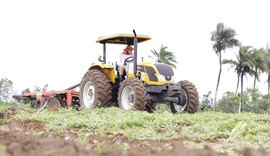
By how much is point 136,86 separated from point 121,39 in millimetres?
2783

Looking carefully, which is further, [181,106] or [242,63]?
[242,63]

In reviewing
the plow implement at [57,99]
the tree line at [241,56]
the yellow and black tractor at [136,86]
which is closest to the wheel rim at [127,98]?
the yellow and black tractor at [136,86]

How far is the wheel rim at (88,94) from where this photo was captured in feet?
52.9

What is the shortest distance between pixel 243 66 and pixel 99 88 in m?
40.5

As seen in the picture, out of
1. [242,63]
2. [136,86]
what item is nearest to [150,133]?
[136,86]

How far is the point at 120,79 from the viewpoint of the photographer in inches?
601

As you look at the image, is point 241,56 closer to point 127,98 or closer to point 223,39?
point 223,39

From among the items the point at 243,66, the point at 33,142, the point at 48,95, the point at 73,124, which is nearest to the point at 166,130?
the point at 73,124

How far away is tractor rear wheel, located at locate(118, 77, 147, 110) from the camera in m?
13.4

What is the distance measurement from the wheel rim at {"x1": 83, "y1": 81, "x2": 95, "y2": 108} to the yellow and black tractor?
2 cm

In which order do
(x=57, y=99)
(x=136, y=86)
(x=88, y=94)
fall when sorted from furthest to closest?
(x=57, y=99) → (x=88, y=94) → (x=136, y=86)

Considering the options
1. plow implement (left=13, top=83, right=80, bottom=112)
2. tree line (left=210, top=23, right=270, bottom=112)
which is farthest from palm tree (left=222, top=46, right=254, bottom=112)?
plow implement (left=13, top=83, right=80, bottom=112)

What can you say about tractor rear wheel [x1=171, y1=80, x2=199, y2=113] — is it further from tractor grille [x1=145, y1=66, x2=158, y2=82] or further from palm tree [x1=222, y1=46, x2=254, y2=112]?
palm tree [x1=222, y1=46, x2=254, y2=112]

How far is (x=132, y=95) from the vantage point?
14125mm
